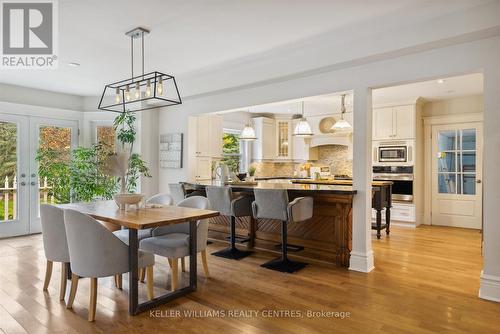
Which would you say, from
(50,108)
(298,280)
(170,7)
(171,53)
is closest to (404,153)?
(298,280)

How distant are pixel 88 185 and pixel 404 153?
5.98 meters

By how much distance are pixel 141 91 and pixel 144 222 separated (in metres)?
3.88

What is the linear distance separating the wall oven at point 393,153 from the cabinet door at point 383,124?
A: 0.14m

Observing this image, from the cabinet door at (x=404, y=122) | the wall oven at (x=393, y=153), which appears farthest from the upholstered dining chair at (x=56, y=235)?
the cabinet door at (x=404, y=122)

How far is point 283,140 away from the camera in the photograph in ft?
28.4

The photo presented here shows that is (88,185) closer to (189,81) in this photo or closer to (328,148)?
(189,81)

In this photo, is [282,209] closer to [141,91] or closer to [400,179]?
[141,91]

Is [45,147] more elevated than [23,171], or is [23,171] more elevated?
[45,147]

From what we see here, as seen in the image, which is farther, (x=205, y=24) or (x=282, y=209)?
(x=282, y=209)

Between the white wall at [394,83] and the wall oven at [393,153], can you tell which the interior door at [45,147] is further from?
the wall oven at [393,153]

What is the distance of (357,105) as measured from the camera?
3848mm

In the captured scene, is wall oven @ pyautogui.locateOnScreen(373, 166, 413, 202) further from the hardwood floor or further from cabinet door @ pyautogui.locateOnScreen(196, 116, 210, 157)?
cabinet door @ pyautogui.locateOnScreen(196, 116, 210, 157)

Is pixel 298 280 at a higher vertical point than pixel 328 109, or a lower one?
lower

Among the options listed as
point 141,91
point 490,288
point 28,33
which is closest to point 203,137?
point 141,91
